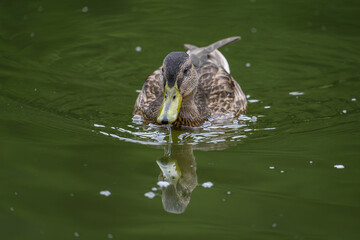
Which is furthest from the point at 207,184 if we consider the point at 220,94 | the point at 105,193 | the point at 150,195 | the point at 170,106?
the point at 220,94

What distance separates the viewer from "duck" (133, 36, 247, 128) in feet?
27.9

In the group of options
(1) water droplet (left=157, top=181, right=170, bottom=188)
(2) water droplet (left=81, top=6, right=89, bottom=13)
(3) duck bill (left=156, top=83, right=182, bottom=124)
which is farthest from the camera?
(2) water droplet (left=81, top=6, right=89, bottom=13)

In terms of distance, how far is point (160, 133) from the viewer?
340 inches

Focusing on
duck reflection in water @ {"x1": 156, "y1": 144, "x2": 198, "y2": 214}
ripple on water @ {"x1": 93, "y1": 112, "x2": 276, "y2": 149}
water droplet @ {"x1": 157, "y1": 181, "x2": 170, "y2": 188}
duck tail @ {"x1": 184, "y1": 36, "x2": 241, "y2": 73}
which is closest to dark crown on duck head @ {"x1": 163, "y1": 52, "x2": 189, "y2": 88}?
ripple on water @ {"x1": 93, "y1": 112, "x2": 276, "y2": 149}

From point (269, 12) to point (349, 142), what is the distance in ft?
20.8

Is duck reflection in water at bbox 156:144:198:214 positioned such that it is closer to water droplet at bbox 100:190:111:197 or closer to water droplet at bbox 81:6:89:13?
water droplet at bbox 100:190:111:197

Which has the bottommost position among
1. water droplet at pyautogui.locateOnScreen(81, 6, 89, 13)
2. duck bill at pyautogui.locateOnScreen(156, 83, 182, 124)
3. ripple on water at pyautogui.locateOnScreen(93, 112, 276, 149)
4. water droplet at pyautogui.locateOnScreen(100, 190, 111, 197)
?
ripple on water at pyautogui.locateOnScreen(93, 112, 276, 149)

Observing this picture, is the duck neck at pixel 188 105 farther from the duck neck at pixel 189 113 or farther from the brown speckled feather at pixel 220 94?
the brown speckled feather at pixel 220 94

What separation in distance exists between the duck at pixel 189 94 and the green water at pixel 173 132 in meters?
0.28

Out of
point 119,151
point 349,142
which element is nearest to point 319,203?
point 349,142

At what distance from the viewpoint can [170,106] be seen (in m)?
8.34

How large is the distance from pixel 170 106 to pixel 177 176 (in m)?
1.28

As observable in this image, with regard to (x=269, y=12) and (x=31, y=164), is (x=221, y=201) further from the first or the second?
(x=269, y=12)

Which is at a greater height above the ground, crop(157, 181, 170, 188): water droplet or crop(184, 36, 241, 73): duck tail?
crop(184, 36, 241, 73): duck tail
